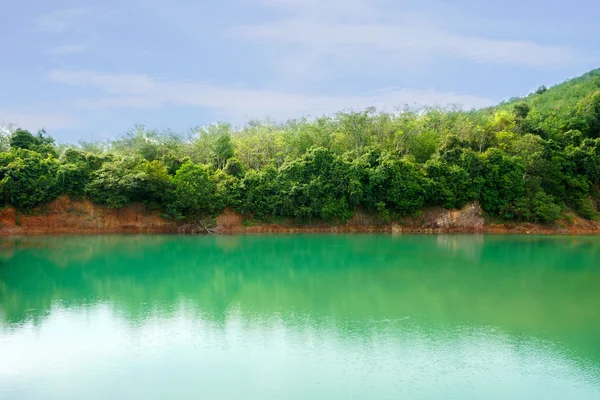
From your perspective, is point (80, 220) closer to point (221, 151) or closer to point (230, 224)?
point (230, 224)

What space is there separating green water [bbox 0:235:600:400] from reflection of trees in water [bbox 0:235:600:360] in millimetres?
95

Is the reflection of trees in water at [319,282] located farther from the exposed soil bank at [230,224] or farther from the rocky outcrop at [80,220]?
the exposed soil bank at [230,224]

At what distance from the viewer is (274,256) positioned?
27078mm

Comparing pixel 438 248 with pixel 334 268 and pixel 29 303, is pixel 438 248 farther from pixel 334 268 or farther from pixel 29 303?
pixel 29 303

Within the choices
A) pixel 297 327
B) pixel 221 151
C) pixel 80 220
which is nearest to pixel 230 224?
pixel 221 151

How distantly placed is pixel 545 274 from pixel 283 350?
14.5 metres

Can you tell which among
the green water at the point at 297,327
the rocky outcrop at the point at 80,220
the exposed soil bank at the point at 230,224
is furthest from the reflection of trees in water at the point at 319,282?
the exposed soil bank at the point at 230,224

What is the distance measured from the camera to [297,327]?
13.0 meters

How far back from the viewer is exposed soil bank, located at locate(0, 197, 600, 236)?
35812 millimetres

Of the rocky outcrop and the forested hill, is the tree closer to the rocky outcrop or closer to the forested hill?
the forested hill

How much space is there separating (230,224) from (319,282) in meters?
20.0

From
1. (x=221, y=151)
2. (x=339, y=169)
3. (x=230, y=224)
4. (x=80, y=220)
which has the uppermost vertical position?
(x=221, y=151)

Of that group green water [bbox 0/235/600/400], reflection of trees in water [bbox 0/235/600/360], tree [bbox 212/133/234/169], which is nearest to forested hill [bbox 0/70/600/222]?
tree [bbox 212/133/234/169]

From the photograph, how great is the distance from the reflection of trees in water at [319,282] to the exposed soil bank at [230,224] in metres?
4.24
